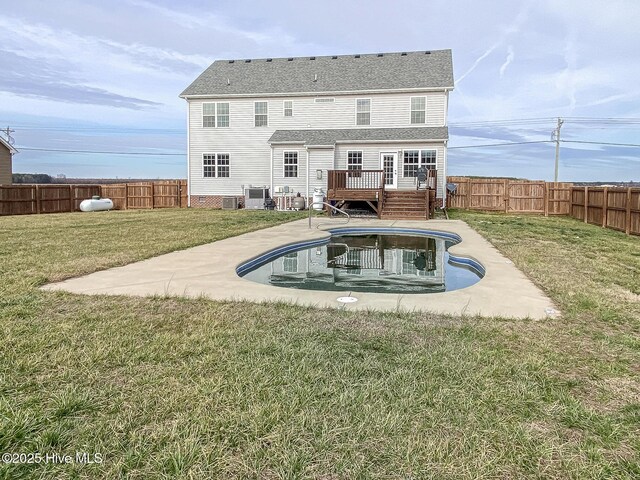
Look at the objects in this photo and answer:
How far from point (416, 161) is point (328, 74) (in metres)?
7.28

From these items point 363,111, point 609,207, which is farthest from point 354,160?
point 609,207

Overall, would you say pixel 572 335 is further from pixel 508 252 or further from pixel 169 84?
pixel 169 84

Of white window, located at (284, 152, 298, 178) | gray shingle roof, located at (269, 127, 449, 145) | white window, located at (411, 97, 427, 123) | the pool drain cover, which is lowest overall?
the pool drain cover

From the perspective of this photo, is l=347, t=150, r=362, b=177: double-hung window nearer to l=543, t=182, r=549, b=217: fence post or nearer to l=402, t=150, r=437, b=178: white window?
l=402, t=150, r=437, b=178: white window

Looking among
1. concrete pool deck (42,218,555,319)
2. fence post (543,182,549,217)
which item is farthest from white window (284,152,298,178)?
concrete pool deck (42,218,555,319)

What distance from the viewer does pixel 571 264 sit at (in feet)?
24.6

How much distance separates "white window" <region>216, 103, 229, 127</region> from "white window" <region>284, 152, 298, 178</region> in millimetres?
4174

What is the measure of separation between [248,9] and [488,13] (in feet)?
27.2

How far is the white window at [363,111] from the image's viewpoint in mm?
21219

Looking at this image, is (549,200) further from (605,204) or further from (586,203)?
(605,204)

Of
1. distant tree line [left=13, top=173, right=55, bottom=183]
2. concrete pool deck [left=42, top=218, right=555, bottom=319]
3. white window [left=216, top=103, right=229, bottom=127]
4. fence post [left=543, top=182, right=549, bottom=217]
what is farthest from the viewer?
distant tree line [left=13, top=173, right=55, bottom=183]

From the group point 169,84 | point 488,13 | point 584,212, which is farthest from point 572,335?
point 169,84

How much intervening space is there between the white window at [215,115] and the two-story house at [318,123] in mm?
53

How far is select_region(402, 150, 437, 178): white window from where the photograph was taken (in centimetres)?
1939
